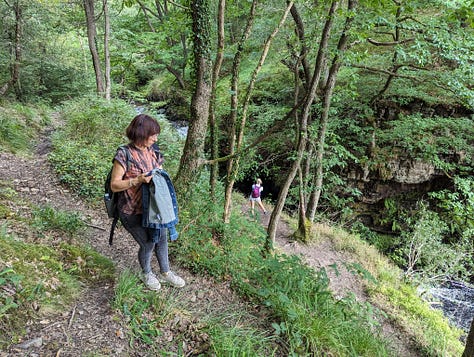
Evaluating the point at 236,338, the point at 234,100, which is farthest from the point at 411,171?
the point at 236,338

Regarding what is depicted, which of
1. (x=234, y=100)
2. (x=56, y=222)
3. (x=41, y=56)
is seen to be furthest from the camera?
(x=41, y=56)

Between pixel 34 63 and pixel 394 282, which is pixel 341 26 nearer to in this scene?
pixel 394 282

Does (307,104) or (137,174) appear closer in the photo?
(137,174)

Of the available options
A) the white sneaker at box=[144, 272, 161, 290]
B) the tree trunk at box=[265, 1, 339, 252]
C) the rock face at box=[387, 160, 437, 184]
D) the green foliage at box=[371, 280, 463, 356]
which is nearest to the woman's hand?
the white sneaker at box=[144, 272, 161, 290]

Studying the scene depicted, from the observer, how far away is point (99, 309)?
8.98 ft

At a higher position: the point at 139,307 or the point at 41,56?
the point at 41,56

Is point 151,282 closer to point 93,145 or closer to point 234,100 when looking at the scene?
point 234,100

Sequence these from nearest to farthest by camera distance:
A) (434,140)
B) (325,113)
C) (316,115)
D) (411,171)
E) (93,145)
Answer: (93,145), (325,113), (434,140), (411,171), (316,115)

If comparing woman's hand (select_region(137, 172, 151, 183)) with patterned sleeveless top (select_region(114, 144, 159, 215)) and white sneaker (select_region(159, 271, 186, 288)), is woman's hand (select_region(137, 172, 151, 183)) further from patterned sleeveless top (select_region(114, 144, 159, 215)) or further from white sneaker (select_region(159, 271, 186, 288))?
white sneaker (select_region(159, 271, 186, 288))

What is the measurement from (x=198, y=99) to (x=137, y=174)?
190 cm

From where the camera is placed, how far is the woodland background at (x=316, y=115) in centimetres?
563

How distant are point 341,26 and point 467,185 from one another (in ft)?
20.0

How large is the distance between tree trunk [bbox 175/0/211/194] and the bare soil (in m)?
1.31

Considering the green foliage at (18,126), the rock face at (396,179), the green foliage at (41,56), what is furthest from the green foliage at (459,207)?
the green foliage at (41,56)
